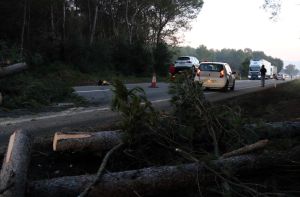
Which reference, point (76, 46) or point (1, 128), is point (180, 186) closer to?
point (1, 128)

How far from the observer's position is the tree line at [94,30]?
1351 inches

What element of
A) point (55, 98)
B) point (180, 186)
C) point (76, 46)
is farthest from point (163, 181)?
point (76, 46)

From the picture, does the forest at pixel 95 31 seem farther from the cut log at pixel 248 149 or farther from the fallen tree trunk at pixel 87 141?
the cut log at pixel 248 149

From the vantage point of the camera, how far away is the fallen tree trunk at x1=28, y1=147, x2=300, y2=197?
17.4ft

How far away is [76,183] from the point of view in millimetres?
5379

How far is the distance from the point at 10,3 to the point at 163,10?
1144 inches

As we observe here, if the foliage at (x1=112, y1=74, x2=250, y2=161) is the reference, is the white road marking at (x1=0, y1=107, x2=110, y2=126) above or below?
below

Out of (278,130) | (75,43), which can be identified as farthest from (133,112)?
(75,43)

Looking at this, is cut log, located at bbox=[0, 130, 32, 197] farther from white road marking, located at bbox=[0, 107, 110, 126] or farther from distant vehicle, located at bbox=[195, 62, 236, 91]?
distant vehicle, located at bbox=[195, 62, 236, 91]

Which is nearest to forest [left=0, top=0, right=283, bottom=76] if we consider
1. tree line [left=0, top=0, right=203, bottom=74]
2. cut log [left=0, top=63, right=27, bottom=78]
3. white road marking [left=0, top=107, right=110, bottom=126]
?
tree line [left=0, top=0, right=203, bottom=74]

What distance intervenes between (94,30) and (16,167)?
1597 inches

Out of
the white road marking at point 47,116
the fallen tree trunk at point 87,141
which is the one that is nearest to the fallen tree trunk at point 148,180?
the fallen tree trunk at point 87,141

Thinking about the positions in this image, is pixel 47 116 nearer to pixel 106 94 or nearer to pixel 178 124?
pixel 178 124

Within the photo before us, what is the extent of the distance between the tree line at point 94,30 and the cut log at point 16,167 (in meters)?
15.6
